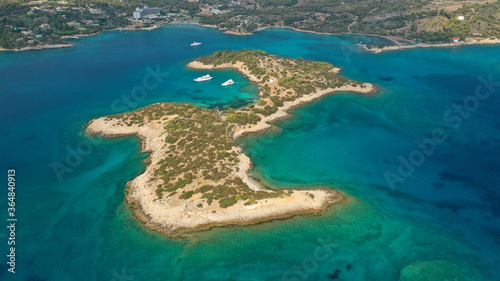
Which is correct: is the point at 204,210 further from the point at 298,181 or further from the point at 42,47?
the point at 42,47

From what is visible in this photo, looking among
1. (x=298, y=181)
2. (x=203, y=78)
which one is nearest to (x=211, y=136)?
(x=298, y=181)

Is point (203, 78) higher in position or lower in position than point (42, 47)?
lower

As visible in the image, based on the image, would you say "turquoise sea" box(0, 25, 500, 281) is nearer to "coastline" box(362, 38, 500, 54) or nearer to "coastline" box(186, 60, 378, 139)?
"coastline" box(186, 60, 378, 139)

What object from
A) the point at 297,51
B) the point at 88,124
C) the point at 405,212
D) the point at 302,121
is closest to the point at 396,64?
the point at 297,51

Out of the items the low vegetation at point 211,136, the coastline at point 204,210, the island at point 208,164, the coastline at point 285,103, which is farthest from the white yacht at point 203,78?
the coastline at point 204,210

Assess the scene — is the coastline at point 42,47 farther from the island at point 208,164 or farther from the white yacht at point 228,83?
the white yacht at point 228,83

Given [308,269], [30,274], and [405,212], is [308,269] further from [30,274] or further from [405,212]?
[30,274]
